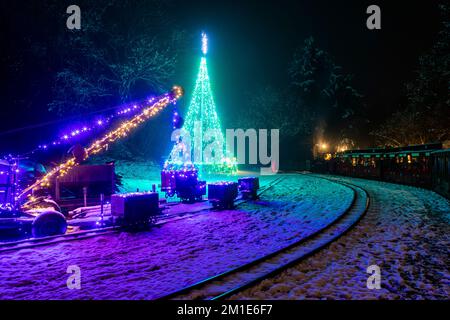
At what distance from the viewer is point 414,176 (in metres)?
24.7

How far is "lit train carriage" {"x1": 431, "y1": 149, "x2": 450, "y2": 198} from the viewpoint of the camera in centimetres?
1741

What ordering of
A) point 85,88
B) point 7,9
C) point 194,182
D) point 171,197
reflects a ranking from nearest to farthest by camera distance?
point 194,182
point 171,197
point 7,9
point 85,88

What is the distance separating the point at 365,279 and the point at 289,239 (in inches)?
116

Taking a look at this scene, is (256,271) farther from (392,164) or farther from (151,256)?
(392,164)

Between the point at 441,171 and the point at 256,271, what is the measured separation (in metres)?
17.2

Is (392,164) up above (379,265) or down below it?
above

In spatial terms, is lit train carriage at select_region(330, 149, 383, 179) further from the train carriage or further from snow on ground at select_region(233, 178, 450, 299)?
snow on ground at select_region(233, 178, 450, 299)

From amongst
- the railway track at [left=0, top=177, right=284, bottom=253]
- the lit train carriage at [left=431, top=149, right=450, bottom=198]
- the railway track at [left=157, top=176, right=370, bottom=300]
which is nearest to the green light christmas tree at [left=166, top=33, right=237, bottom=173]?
the railway track at [left=0, top=177, right=284, bottom=253]

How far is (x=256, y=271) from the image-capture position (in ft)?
20.4

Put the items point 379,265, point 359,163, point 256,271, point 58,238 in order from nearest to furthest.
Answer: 1. point 256,271
2. point 379,265
3. point 58,238
4. point 359,163

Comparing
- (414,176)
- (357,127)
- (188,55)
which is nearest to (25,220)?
(414,176)

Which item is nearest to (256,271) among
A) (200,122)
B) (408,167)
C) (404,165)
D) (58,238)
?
(58,238)

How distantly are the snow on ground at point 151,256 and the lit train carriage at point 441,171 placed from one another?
949 centimetres
